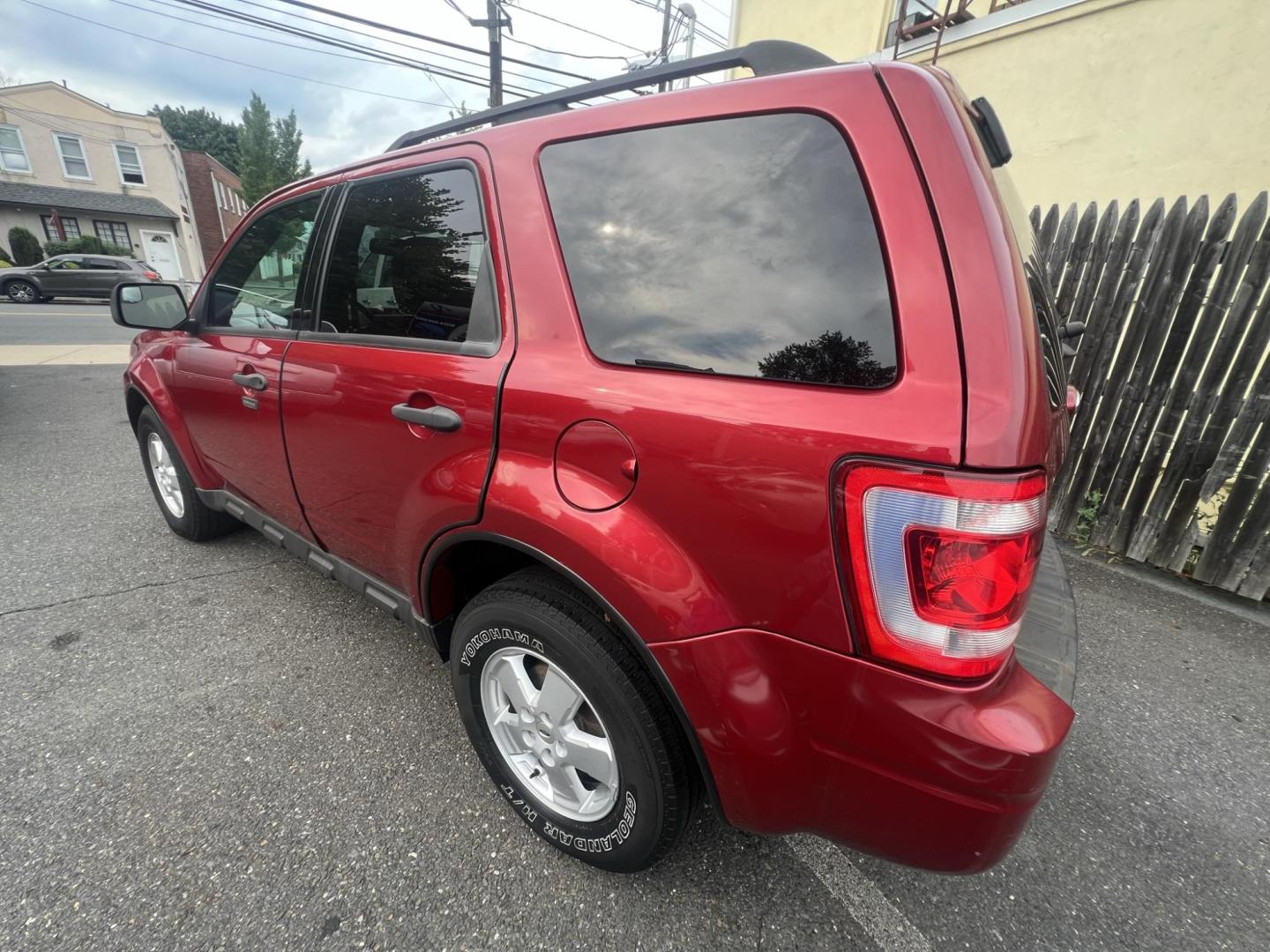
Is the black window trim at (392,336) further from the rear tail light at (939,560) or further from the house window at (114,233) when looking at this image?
the house window at (114,233)

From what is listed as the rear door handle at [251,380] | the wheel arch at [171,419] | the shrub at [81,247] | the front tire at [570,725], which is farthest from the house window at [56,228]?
the front tire at [570,725]

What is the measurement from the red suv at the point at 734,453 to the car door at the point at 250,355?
60 cm

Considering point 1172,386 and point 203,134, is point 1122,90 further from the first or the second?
point 203,134

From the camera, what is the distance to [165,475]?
3332 mm

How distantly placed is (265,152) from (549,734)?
56315mm

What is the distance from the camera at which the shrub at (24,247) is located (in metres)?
23.9

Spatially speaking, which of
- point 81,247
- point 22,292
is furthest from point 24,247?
point 22,292

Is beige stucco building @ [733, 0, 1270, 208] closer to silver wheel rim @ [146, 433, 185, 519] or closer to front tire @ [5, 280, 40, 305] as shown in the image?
silver wheel rim @ [146, 433, 185, 519]

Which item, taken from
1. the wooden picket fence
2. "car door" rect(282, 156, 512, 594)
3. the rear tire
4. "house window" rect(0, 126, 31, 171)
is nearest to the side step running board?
"car door" rect(282, 156, 512, 594)

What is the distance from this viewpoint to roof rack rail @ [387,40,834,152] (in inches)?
49.4

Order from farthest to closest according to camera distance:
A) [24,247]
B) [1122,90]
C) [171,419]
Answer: [24,247] → [1122,90] → [171,419]

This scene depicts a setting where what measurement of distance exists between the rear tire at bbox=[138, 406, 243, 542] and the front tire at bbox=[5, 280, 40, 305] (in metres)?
21.8

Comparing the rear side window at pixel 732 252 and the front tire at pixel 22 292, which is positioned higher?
the rear side window at pixel 732 252

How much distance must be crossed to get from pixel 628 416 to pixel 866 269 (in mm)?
515
